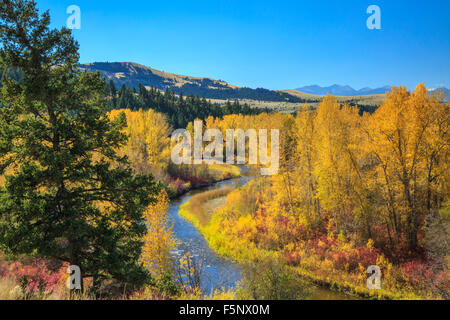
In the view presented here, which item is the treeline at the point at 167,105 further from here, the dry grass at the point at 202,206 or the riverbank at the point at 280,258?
the riverbank at the point at 280,258

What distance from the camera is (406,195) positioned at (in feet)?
74.5

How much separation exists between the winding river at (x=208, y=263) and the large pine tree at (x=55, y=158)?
16.3 feet

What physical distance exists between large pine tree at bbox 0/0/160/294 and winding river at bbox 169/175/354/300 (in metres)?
4.97

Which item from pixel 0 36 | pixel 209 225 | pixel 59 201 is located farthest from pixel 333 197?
pixel 0 36

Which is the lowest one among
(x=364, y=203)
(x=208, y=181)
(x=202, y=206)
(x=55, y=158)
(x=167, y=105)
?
(x=202, y=206)

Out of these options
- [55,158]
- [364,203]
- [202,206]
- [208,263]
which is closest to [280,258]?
[208,263]

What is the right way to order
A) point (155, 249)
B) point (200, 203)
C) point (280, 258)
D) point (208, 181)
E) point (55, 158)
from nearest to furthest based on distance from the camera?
point (55, 158) < point (155, 249) < point (280, 258) < point (200, 203) < point (208, 181)

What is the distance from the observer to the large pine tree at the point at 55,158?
10078 mm

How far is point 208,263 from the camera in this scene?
26.0 metres

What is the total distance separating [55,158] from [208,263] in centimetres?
1919

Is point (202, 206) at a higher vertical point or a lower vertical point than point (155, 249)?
lower

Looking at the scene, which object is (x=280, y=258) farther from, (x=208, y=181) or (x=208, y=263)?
(x=208, y=181)
